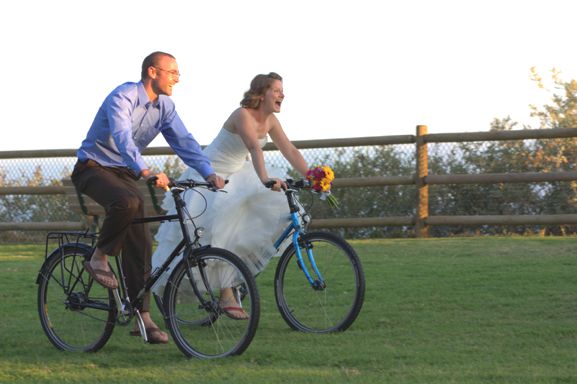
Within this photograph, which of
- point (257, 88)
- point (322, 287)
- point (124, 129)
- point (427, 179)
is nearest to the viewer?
point (124, 129)

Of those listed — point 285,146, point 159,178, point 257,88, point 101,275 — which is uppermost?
point 257,88

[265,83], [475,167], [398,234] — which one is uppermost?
[265,83]

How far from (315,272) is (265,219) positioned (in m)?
0.57

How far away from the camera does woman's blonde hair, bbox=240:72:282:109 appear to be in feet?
24.8

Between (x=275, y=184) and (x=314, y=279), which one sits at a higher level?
(x=275, y=184)

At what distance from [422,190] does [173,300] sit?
8.85 m

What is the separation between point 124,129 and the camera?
6.23 meters

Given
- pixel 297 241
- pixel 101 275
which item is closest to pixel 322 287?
pixel 297 241

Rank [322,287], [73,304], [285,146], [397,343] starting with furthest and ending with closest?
1. [285,146]
2. [322,287]
3. [73,304]
4. [397,343]

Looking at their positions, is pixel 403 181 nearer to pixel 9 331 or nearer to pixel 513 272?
pixel 513 272

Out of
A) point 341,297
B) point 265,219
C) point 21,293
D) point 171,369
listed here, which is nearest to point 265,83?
point 265,219

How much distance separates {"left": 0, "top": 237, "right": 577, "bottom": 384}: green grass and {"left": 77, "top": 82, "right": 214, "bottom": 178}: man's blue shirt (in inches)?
45.2

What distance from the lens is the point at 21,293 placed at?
9.88 m

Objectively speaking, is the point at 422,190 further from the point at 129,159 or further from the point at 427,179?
the point at 129,159
